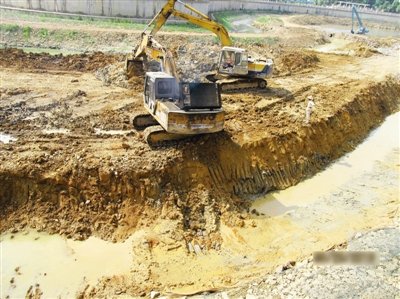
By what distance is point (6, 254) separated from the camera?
960 centimetres

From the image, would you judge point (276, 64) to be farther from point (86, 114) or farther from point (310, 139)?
point (86, 114)

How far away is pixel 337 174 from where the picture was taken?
A: 1493cm

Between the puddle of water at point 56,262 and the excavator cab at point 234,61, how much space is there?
35.3 feet

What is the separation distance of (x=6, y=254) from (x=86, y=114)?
266 inches

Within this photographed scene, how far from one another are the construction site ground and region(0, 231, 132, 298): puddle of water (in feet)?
0.11

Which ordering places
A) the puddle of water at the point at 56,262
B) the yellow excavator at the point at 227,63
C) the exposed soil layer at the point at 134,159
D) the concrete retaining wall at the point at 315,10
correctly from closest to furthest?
the puddle of water at the point at 56,262 < the exposed soil layer at the point at 134,159 < the yellow excavator at the point at 227,63 < the concrete retaining wall at the point at 315,10

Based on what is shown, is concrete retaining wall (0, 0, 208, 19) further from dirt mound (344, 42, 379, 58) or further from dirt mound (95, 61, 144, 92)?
dirt mound (95, 61, 144, 92)

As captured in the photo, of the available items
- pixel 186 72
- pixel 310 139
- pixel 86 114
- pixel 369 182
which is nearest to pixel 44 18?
pixel 186 72

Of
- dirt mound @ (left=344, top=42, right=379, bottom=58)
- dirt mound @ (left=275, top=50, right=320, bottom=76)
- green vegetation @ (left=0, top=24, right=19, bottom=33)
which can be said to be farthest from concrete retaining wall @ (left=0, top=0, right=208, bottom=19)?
dirt mound @ (left=344, top=42, right=379, bottom=58)

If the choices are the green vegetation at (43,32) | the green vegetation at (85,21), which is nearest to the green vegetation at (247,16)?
the green vegetation at (85,21)

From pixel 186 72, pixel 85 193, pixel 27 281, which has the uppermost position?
pixel 186 72

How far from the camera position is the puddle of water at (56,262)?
8930mm

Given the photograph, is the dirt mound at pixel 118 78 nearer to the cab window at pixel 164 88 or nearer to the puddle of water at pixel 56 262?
the cab window at pixel 164 88

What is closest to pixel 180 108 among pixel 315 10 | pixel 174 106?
pixel 174 106
